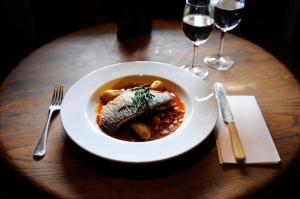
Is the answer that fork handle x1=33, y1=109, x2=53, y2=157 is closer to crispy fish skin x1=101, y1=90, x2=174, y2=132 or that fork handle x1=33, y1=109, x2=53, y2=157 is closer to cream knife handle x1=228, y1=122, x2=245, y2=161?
crispy fish skin x1=101, y1=90, x2=174, y2=132

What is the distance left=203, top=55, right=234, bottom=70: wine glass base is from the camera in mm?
1324

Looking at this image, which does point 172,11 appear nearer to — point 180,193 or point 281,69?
point 281,69

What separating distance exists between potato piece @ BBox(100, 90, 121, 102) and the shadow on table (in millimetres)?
228

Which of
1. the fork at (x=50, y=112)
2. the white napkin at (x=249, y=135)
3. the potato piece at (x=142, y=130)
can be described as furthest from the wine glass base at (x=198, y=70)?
the fork at (x=50, y=112)

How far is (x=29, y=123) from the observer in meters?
1.02

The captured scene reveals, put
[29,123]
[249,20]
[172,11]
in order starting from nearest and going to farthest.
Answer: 1. [29,123]
2. [172,11]
3. [249,20]

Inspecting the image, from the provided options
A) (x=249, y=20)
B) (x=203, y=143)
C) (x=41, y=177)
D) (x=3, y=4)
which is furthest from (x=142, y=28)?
(x=249, y=20)

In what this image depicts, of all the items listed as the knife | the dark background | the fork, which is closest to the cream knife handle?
the knife

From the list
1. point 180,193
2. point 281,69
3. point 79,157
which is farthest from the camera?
point 281,69

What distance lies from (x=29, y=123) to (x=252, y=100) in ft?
2.52

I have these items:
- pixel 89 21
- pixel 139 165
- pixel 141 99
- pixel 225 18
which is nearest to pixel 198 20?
pixel 225 18

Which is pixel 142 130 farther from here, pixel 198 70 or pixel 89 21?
pixel 89 21

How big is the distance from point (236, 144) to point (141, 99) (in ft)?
1.05

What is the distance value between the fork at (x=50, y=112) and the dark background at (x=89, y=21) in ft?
5.75
